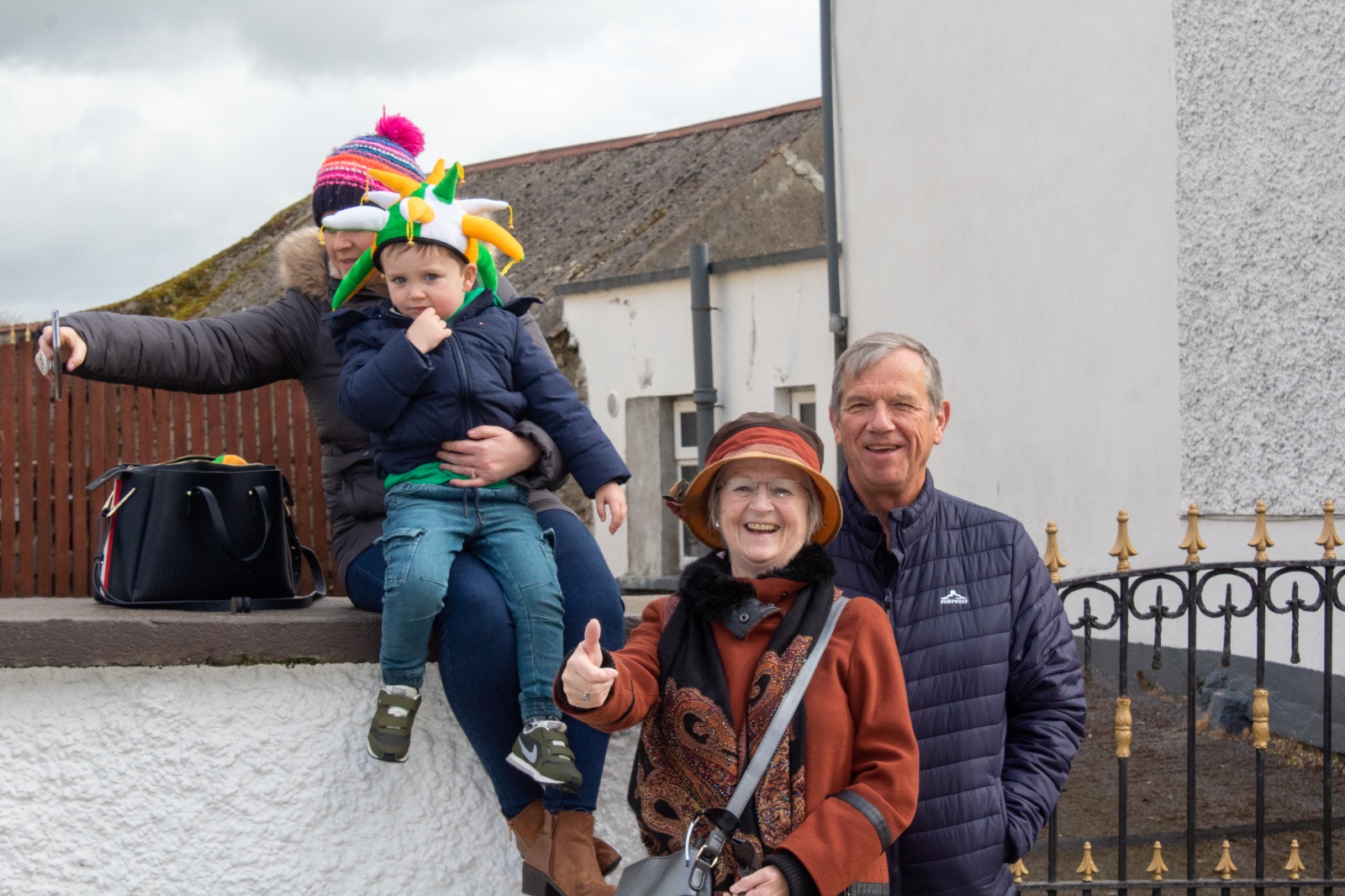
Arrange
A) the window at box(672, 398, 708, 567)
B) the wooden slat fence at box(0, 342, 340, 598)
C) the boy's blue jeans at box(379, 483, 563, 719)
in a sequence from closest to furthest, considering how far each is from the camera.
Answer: the boy's blue jeans at box(379, 483, 563, 719), the wooden slat fence at box(0, 342, 340, 598), the window at box(672, 398, 708, 567)

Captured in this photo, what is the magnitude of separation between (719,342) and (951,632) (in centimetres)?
996

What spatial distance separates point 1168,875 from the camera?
16.3 ft

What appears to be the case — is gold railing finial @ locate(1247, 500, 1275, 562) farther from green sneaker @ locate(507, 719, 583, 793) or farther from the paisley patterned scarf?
green sneaker @ locate(507, 719, 583, 793)

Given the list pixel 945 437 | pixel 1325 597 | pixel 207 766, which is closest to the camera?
pixel 207 766

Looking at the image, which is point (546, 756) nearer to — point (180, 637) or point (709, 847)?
point (709, 847)

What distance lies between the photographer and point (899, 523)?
2510mm

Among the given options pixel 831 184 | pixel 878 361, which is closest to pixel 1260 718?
pixel 878 361

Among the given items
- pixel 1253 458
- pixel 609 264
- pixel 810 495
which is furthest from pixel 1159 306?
pixel 609 264

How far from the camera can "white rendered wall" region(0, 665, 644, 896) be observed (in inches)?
115

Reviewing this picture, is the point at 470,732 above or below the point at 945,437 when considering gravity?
below

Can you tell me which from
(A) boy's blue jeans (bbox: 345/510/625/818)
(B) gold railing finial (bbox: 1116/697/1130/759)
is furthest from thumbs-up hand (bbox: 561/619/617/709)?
(B) gold railing finial (bbox: 1116/697/1130/759)

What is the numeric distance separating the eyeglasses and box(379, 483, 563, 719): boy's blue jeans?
1.94ft

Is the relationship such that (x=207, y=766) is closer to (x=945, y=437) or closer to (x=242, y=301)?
(x=945, y=437)

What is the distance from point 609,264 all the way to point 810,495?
12.2 metres
